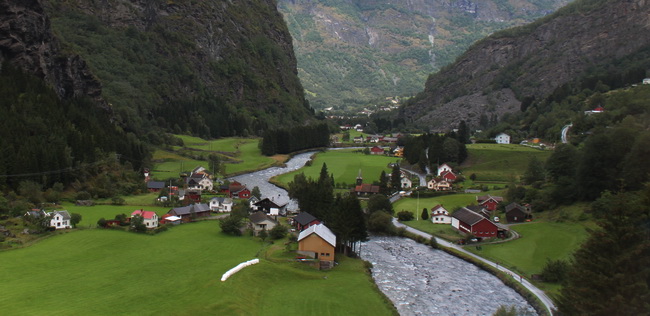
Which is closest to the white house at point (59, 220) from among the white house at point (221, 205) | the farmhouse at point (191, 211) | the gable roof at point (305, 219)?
the farmhouse at point (191, 211)

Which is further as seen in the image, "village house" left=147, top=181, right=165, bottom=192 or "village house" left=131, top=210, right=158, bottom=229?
"village house" left=147, top=181, right=165, bottom=192

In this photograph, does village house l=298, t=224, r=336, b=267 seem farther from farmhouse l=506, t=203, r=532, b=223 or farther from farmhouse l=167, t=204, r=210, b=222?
farmhouse l=506, t=203, r=532, b=223

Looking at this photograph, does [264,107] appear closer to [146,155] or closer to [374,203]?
[146,155]

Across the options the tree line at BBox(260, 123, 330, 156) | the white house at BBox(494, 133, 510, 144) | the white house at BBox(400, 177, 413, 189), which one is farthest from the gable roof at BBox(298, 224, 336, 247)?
the white house at BBox(494, 133, 510, 144)

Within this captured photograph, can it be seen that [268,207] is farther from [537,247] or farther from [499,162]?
[499,162]

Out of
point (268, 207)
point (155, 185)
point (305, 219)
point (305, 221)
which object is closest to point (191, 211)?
point (268, 207)

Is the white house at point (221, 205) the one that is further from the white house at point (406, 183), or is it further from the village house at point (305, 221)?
the white house at point (406, 183)
